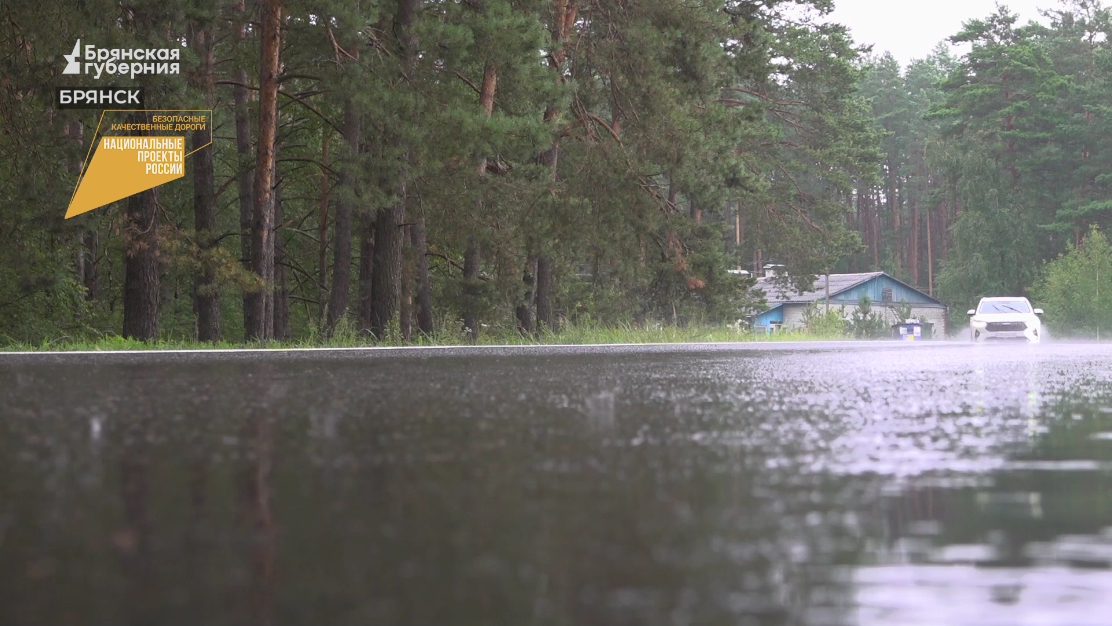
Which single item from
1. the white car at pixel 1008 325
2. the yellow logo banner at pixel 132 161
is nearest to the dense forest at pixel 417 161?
the yellow logo banner at pixel 132 161

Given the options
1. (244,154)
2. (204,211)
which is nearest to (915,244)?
(244,154)

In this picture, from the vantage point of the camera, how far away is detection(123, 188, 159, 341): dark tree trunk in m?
25.0

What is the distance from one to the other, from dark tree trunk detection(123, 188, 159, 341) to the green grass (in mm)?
836

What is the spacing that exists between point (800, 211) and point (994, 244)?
33775 millimetres

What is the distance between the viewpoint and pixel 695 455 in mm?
6516

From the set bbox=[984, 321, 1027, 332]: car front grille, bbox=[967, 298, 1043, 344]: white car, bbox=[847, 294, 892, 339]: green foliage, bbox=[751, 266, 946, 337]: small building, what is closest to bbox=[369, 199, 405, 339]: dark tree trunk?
bbox=[967, 298, 1043, 344]: white car

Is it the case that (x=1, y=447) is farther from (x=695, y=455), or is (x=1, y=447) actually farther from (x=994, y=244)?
(x=994, y=244)

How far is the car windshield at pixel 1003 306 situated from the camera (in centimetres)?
3931

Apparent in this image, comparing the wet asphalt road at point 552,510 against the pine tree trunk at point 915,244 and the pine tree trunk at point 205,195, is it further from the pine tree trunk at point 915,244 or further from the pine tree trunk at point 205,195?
the pine tree trunk at point 915,244

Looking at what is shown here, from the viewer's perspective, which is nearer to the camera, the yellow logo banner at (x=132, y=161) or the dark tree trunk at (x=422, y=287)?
the yellow logo banner at (x=132, y=161)

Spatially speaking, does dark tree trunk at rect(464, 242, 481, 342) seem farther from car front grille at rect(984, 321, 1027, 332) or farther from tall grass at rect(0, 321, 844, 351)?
car front grille at rect(984, 321, 1027, 332)

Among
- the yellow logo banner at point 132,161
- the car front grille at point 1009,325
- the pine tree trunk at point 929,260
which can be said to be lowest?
the car front grille at point 1009,325

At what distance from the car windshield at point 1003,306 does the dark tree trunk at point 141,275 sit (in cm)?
2484

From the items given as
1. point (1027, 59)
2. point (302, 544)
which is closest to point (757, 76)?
point (302, 544)
